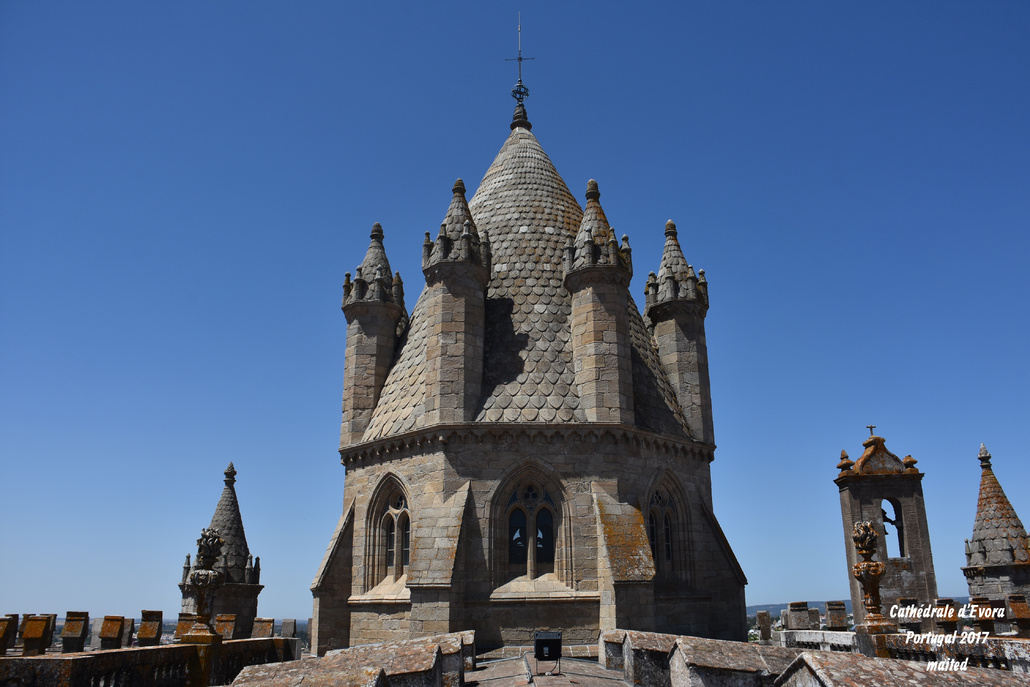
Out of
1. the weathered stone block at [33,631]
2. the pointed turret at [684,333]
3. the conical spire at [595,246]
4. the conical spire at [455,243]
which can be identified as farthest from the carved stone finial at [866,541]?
the weathered stone block at [33,631]

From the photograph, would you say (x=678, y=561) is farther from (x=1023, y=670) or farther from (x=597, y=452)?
(x=1023, y=670)

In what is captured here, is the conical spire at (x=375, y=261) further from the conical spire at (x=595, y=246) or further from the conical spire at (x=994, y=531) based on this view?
the conical spire at (x=994, y=531)

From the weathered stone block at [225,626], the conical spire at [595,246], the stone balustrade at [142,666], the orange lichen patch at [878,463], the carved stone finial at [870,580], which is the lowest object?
the stone balustrade at [142,666]

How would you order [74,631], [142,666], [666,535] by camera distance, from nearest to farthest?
[142,666], [74,631], [666,535]

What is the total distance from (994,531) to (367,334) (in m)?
21.7

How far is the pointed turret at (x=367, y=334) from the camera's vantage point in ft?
76.6

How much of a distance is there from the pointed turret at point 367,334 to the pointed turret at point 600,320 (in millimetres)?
6061

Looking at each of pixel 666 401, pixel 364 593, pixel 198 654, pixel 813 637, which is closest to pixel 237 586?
pixel 364 593

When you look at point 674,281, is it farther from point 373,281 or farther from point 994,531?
point 994,531

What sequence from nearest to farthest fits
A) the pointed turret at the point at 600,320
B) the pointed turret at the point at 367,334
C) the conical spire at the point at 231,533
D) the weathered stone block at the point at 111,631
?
the weathered stone block at the point at 111,631 < the pointed turret at the point at 600,320 < the pointed turret at the point at 367,334 < the conical spire at the point at 231,533

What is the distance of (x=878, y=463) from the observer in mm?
24625

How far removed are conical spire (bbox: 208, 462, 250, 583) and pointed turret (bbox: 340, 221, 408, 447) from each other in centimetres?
632

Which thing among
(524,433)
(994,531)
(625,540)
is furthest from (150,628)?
(994,531)

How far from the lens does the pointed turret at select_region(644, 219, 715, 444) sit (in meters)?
23.6
